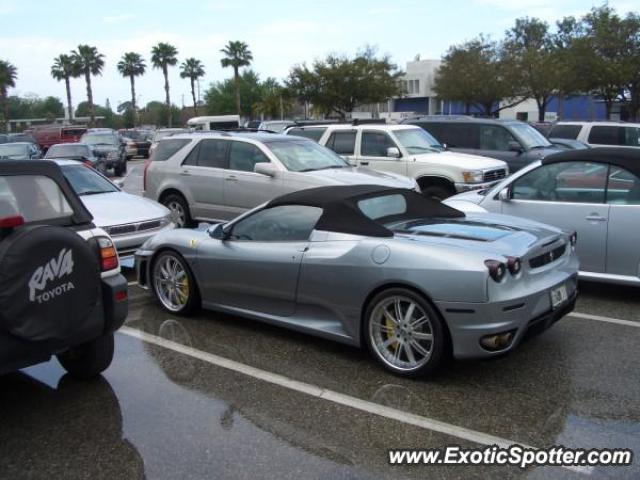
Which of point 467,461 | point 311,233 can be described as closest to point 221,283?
point 311,233

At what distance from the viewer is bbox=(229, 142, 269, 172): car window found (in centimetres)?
1022

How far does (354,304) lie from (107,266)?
5.91 ft

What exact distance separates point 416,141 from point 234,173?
3918mm

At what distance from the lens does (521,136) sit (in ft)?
43.5

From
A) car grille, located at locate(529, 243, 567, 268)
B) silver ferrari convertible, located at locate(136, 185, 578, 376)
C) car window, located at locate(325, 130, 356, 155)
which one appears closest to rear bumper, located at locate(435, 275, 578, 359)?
silver ferrari convertible, located at locate(136, 185, 578, 376)

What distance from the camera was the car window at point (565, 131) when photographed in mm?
17234

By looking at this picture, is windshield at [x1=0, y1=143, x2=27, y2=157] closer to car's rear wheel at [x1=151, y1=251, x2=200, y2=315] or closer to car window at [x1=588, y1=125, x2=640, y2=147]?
car's rear wheel at [x1=151, y1=251, x2=200, y2=315]

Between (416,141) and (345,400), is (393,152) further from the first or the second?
(345,400)

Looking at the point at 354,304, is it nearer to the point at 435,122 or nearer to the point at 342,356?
the point at 342,356

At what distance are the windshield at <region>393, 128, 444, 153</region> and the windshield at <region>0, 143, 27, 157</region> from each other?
44.7 ft

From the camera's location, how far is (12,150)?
20.6m

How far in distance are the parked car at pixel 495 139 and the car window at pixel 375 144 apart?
230 cm

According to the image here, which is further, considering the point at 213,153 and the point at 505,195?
the point at 213,153

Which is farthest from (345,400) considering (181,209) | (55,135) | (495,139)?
(55,135)
